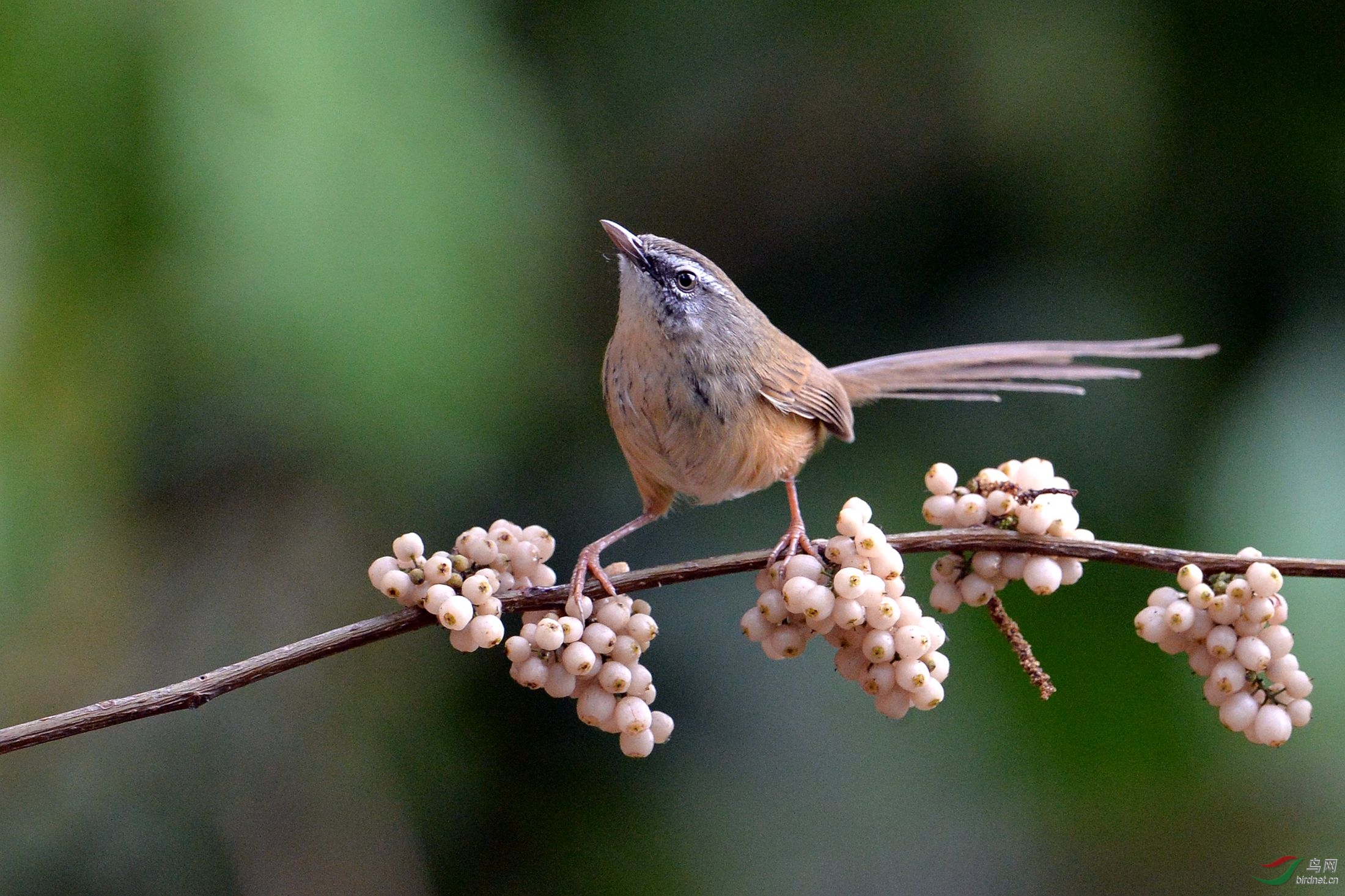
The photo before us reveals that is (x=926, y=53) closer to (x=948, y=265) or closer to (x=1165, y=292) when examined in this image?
(x=948, y=265)

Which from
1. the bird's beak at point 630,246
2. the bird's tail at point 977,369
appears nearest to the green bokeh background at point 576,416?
the bird's beak at point 630,246

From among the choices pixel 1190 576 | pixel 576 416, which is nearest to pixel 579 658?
pixel 1190 576

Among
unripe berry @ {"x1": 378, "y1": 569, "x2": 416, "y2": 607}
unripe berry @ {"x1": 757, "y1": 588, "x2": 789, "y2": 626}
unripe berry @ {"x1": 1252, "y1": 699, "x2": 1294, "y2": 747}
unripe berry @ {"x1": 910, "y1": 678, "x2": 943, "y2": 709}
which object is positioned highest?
unripe berry @ {"x1": 378, "y1": 569, "x2": 416, "y2": 607}

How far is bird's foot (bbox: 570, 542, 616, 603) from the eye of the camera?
1.31m

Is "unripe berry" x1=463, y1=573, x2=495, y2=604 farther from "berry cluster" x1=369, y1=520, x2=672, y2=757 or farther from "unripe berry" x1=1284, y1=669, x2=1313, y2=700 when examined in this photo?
"unripe berry" x1=1284, y1=669, x2=1313, y2=700

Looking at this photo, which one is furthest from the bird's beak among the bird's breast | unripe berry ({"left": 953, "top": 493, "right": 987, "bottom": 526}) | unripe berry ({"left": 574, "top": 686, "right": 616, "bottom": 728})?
unripe berry ({"left": 574, "top": 686, "right": 616, "bottom": 728})

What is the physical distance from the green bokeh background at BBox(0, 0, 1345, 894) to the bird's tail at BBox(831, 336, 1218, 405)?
476mm

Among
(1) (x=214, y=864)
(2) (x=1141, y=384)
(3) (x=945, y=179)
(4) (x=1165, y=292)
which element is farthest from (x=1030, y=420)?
(1) (x=214, y=864)

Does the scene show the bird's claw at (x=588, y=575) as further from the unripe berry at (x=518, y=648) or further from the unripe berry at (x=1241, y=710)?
the unripe berry at (x=1241, y=710)

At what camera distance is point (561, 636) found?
1.23 meters

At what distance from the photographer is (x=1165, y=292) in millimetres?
2871

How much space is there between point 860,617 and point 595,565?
15.0 inches

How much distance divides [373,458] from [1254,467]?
214 centimetres

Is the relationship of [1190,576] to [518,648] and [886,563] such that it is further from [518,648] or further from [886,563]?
[518,648]
